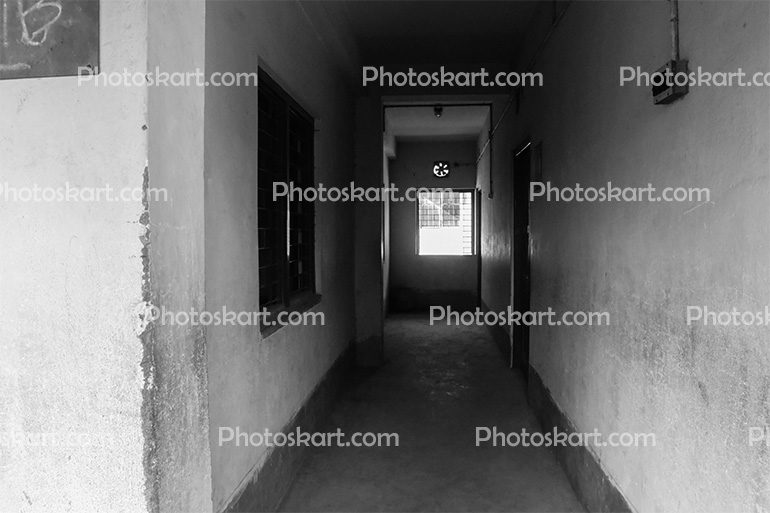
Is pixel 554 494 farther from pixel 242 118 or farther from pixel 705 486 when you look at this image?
pixel 242 118

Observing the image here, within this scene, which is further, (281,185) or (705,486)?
(281,185)

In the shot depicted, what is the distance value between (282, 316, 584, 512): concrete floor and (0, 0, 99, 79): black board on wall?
2.45 meters

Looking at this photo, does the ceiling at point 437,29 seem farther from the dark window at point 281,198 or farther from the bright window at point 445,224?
the bright window at point 445,224

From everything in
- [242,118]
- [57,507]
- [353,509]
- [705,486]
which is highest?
[242,118]

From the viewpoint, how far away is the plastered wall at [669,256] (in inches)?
55.2

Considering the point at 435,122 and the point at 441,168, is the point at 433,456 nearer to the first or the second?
the point at 435,122

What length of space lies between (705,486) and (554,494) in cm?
158

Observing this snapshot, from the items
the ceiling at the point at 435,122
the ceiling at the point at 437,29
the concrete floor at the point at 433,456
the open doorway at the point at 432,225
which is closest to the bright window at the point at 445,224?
the open doorway at the point at 432,225

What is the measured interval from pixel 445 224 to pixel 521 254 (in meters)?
5.22

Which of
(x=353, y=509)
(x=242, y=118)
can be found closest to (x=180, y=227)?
(x=242, y=118)

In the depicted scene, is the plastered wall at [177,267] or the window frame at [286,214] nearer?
the plastered wall at [177,267]

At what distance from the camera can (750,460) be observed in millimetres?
1395

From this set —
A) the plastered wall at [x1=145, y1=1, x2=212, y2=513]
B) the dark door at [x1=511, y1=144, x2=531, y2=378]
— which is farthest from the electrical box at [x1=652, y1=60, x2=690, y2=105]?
the dark door at [x1=511, y1=144, x2=531, y2=378]

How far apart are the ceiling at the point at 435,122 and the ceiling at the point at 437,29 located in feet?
7.53
